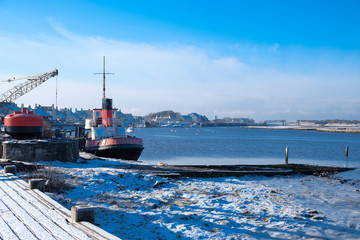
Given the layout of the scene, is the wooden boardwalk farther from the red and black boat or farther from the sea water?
the sea water

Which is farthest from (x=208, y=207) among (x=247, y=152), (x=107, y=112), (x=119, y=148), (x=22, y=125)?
(x=247, y=152)

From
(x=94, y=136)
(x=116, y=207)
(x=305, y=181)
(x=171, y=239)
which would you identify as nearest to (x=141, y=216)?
(x=116, y=207)

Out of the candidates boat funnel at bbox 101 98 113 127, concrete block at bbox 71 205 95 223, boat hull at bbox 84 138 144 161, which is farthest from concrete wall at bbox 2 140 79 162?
boat funnel at bbox 101 98 113 127

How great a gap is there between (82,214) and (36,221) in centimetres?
85

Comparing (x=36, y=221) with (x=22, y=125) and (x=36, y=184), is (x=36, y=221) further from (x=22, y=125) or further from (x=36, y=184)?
(x=22, y=125)

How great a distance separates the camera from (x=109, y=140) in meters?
27.4

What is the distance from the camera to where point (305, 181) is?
18484 millimetres

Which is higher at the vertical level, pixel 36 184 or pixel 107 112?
pixel 107 112

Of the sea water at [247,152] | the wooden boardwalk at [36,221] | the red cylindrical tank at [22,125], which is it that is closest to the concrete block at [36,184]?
the wooden boardwalk at [36,221]

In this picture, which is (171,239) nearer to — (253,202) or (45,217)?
(45,217)

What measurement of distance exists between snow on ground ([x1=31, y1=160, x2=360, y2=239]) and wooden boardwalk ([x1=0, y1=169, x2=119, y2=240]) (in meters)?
1.82

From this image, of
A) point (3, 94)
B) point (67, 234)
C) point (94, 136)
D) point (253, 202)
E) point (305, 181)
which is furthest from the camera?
point (3, 94)

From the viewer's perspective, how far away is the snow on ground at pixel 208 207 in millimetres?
8938

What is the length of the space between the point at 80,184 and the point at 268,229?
23.0 ft
